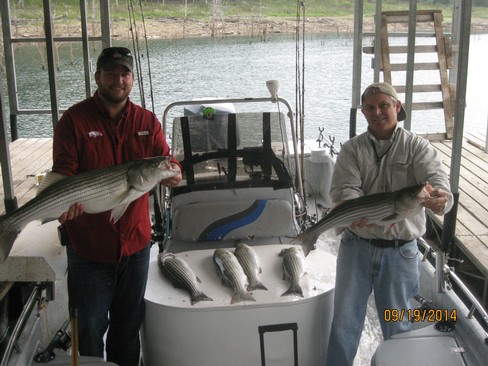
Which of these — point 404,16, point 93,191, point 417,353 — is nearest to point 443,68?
point 404,16

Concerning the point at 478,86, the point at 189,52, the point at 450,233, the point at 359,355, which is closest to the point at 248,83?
the point at 189,52

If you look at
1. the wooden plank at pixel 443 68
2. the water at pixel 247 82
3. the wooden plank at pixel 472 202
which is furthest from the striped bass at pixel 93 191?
the water at pixel 247 82

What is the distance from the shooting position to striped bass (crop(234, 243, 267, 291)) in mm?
3600

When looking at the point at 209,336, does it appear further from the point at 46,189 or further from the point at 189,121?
the point at 189,121

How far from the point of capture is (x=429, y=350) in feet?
11.0

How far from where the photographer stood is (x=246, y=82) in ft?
49.1

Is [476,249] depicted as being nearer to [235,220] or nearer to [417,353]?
[235,220]

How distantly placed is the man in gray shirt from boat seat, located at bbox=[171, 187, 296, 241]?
3.85 ft

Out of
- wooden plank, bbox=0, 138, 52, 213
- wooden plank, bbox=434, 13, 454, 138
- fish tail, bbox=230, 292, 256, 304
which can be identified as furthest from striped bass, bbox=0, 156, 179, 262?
wooden plank, bbox=434, 13, 454, 138

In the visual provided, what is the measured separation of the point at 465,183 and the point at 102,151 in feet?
16.9

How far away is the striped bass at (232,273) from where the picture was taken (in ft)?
11.4

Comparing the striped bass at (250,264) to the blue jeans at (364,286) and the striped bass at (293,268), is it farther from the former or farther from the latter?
the blue jeans at (364,286)

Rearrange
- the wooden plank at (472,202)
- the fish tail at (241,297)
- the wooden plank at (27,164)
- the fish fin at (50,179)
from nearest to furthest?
the fish fin at (50,179) → the fish tail at (241,297) → the wooden plank at (472,202) → the wooden plank at (27,164)

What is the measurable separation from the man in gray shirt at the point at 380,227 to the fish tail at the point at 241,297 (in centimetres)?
48
